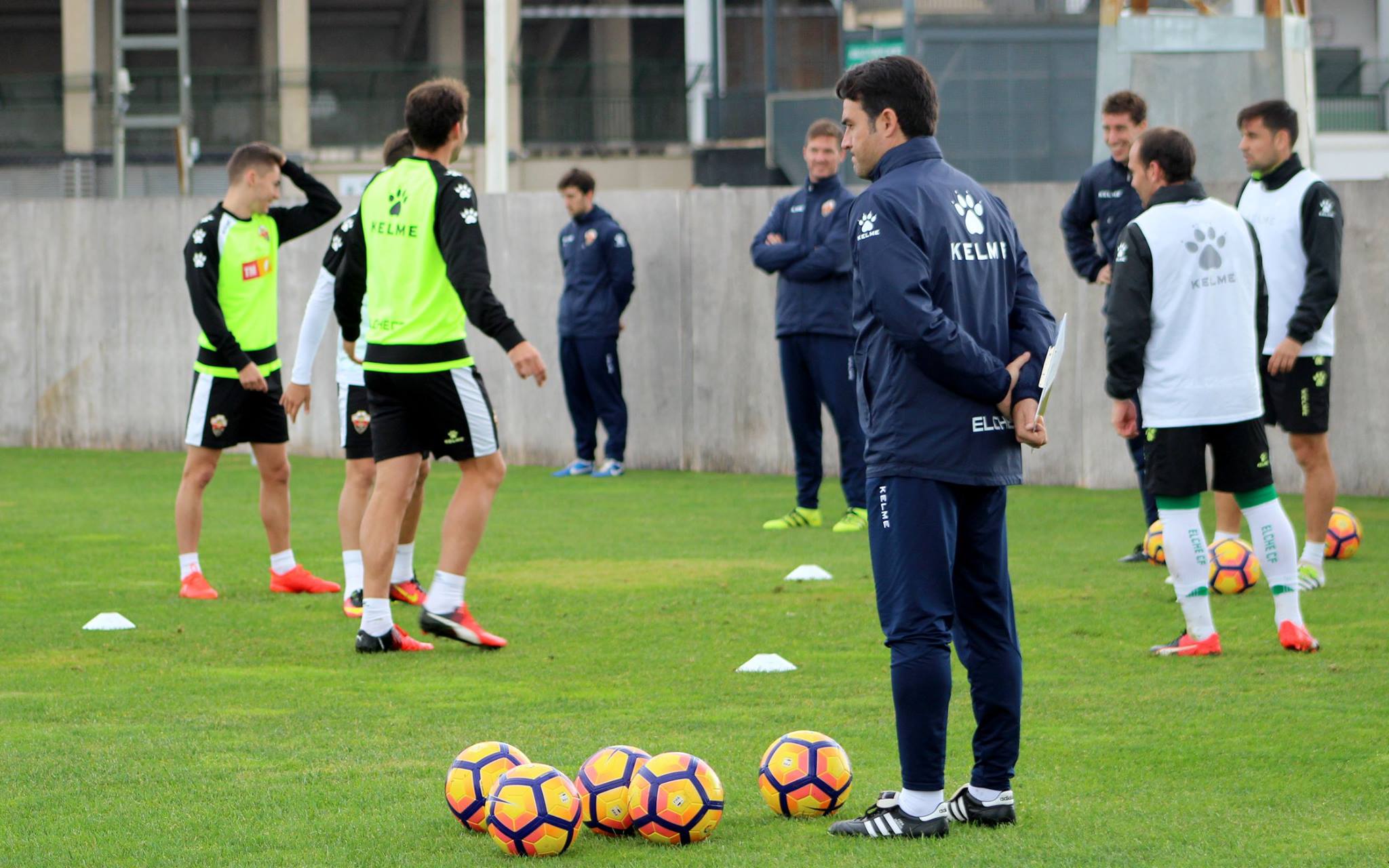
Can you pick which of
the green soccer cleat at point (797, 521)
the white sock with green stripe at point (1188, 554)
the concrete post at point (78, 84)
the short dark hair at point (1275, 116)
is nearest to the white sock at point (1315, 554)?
the short dark hair at point (1275, 116)

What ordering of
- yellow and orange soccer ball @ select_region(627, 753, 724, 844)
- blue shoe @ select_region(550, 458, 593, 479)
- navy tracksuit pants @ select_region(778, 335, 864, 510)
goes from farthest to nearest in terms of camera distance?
blue shoe @ select_region(550, 458, 593, 479) < navy tracksuit pants @ select_region(778, 335, 864, 510) < yellow and orange soccer ball @ select_region(627, 753, 724, 844)

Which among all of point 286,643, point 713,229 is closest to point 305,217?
point 286,643

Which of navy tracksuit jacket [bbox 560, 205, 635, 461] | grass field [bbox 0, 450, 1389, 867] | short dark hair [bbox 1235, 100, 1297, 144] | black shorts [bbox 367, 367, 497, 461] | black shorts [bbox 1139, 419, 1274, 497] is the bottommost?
grass field [bbox 0, 450, 1389, 867]

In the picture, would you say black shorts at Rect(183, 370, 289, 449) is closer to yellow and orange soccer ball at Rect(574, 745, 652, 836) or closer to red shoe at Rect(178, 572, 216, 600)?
red shoe at Rect(178, 572, 216, 600)

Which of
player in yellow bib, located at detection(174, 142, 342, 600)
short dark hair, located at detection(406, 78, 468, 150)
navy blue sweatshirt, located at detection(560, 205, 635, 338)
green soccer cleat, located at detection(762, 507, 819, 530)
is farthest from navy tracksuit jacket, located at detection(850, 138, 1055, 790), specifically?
navy blue sweatshirt, located at detection(560, 205, 635, 338)

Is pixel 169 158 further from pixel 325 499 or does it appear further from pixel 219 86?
pixel 325 499

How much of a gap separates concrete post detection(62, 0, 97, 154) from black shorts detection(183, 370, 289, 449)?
2862 centimetres

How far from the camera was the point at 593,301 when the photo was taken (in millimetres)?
14617

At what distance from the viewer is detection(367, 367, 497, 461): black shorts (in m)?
6.95

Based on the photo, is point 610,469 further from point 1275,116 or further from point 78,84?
point 78,84

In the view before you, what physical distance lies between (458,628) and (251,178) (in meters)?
2.84

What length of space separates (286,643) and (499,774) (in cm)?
315

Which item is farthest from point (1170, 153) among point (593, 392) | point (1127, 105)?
point (593, 392)

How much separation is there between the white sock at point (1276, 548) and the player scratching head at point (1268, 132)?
2010 mm
